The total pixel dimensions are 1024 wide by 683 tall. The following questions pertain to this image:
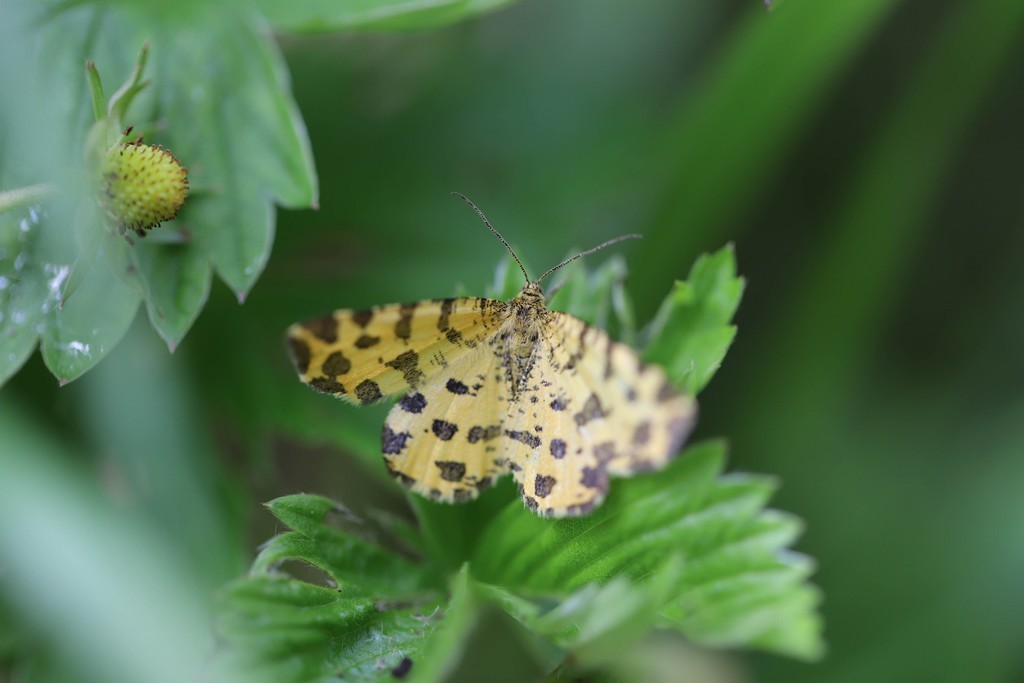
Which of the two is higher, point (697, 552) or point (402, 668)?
point (697, 552)

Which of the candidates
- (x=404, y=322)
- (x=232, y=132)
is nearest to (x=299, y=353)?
(x=404, y=322)

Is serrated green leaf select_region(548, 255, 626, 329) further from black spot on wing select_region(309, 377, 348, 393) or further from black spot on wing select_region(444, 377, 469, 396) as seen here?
black spot on wing select_region(309, 377, 348, 393)

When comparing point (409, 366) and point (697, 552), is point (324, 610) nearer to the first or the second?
point (409, 366)

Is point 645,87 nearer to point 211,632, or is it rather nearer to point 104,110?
point 104,110

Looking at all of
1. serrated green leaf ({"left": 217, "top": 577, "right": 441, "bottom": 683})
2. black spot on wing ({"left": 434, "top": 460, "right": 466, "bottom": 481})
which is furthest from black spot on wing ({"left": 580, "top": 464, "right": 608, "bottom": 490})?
serrated green leaf ({"left": 217, "top": 577, "right": 441, "bottom": 683})

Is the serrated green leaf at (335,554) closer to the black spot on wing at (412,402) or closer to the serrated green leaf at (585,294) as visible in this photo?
the black spot on wing at (412,402)

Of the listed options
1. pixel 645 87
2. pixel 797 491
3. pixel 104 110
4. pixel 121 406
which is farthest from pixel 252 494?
pixel 645 87

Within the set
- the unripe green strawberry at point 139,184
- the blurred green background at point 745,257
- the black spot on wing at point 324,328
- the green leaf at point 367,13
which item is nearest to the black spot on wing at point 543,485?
the black spot on wing at point 324,328
